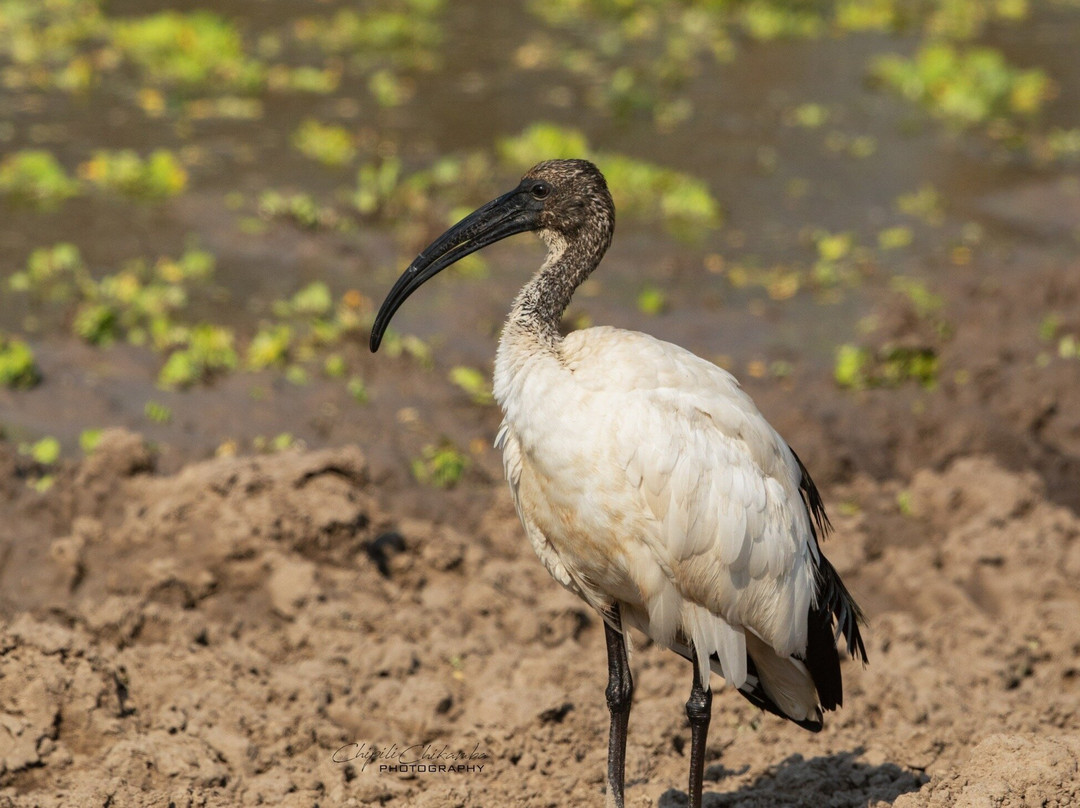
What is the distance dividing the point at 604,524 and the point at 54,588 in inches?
118

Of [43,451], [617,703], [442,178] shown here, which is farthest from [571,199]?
[442,178]

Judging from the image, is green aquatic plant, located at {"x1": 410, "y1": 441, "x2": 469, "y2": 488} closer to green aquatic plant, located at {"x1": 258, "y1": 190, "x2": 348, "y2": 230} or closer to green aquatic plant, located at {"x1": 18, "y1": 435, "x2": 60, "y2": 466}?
green aquatic plant, located at {"x1": 18, "y1": 435, "x2": 60, "y2": 466}

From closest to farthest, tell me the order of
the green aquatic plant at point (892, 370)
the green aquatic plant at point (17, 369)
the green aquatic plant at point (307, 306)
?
1. the green aquatic plant at point (17, 369)
2. the green aquatic plant at point (892, 370)
3. the green aquatic plant at point (307, 306)

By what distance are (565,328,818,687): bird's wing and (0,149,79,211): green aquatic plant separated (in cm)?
703

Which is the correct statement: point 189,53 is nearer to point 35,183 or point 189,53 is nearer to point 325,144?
point 325,144

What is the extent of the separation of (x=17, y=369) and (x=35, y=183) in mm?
3231

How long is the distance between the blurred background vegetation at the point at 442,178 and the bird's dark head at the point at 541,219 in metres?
2.67

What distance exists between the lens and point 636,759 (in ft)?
16.6

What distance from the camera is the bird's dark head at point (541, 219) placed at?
14.9 ft

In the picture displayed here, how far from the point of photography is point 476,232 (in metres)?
4.57

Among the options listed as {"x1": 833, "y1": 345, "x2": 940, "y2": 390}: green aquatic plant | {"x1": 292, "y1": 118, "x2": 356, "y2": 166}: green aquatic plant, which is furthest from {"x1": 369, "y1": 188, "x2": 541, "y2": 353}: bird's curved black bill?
{"x1": 292, "y1": 118, "x2": 356, "y2": 166}: green aquatic plant

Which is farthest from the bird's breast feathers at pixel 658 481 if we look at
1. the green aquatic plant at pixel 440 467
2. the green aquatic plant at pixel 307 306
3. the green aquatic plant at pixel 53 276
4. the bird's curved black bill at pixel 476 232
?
the green aquatic plant at pixel 53 276

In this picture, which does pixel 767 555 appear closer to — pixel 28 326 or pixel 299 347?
pixel 299 347

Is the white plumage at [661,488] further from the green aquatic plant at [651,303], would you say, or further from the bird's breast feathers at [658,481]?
the green aquatic plant at [651,303]
